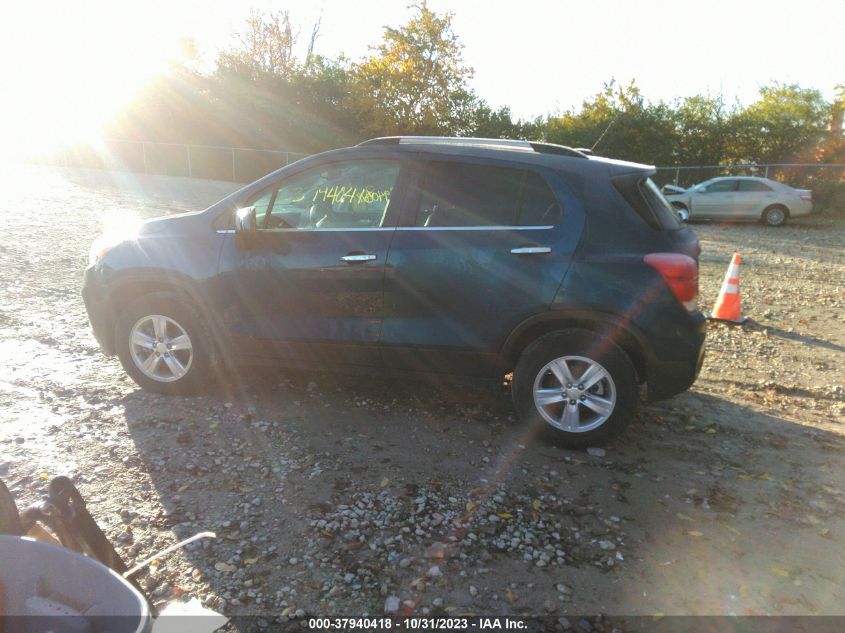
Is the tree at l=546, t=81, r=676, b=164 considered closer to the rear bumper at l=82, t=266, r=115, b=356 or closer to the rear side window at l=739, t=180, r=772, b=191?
the rear side window at l=739, t=180, r=772, b=191

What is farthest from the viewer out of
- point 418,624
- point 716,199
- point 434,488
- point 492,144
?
point 716,199

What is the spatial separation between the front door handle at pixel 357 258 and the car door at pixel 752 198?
60.0 feet

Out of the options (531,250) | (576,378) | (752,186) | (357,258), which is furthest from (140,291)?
(752,186)

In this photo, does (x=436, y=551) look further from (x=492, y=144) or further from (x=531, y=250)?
(x=492, y=144)

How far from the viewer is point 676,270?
407 centimetres

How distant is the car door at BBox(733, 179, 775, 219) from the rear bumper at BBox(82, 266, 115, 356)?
19.0 metres

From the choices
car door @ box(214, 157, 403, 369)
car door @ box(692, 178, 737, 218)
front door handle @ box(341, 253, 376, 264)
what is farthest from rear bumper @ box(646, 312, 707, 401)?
car door @ box(692, 178, 737, 218)

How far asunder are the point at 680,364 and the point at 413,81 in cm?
2646

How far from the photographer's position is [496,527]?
343 centimetres

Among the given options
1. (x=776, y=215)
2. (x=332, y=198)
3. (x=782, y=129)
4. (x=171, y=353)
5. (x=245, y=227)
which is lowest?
(x=171, y=353)

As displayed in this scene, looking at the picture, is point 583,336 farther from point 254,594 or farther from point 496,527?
point 254,594

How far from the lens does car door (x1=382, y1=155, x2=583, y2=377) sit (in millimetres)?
4238

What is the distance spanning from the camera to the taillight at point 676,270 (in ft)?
13.4

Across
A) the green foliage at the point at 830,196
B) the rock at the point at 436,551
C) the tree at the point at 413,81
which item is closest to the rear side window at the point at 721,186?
the green foliage at the point at 830,196
